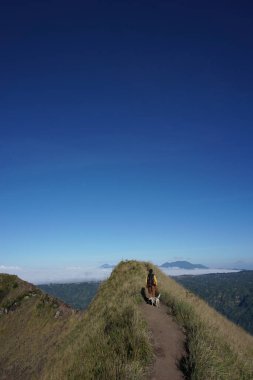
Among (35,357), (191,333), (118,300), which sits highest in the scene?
(118,300)

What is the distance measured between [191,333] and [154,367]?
3785mm

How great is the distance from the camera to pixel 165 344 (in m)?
16.6

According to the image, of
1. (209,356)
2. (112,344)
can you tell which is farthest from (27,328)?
(209,356)

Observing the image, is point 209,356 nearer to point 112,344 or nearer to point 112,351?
point 112,351

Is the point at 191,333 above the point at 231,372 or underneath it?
above

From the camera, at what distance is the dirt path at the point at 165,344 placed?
14.0 meters

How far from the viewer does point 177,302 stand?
23.2 metres

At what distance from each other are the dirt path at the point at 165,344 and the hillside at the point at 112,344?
0.32 m

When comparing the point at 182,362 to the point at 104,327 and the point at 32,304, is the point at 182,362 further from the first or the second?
the point at 32,304

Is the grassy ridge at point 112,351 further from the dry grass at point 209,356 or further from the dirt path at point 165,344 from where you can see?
the dry grass at point 209,356

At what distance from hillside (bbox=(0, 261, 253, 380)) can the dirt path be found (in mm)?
320

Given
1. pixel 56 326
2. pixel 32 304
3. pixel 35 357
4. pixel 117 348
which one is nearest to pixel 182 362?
pixel 117 348

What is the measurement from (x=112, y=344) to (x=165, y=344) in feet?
7.45

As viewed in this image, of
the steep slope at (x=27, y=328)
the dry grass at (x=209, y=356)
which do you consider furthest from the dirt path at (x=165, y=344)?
the steep slope at (x=27, y=328)
